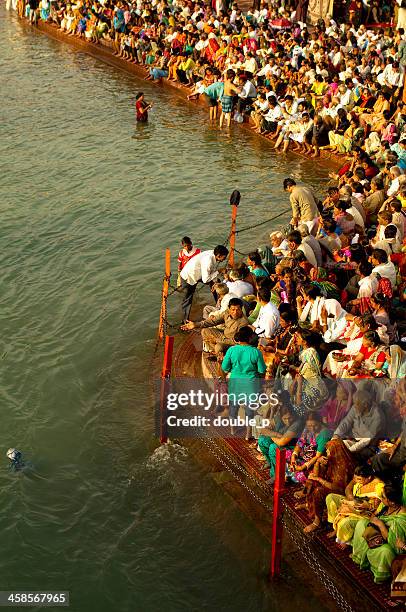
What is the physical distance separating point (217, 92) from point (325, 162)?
5.09 m

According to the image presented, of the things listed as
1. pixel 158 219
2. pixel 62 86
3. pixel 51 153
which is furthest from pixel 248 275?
pixel 62 86

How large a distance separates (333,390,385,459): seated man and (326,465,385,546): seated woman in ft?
1.19

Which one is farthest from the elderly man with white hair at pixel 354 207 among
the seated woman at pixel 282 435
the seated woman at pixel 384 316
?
the seated woman at pixel 282 435

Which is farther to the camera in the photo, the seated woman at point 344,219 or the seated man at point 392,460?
the seated woman at point 344,219

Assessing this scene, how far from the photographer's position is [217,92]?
87.9ft

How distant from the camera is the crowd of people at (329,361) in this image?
9.90m

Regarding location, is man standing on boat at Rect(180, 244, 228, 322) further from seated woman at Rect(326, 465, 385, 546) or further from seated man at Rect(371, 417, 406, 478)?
seated woman at Rect(326, 465, 385, 546)

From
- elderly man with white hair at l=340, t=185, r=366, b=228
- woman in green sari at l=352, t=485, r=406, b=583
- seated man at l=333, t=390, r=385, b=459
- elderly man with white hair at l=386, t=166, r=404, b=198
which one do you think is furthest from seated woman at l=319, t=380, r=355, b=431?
elderly man with white hair at l=386, t=166, r=404, b=198

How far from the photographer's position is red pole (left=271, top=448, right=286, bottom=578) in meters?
9.54

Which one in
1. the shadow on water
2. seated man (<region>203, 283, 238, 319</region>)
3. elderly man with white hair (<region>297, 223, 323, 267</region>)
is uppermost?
the shadow on water

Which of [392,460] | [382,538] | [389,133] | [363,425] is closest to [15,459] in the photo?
[363,425]

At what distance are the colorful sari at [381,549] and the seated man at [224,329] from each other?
12.0 feet

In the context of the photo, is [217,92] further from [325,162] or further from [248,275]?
[248,275]

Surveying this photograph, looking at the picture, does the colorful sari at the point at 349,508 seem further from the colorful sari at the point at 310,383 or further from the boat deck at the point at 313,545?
the colorful sari at the point at 310,383
